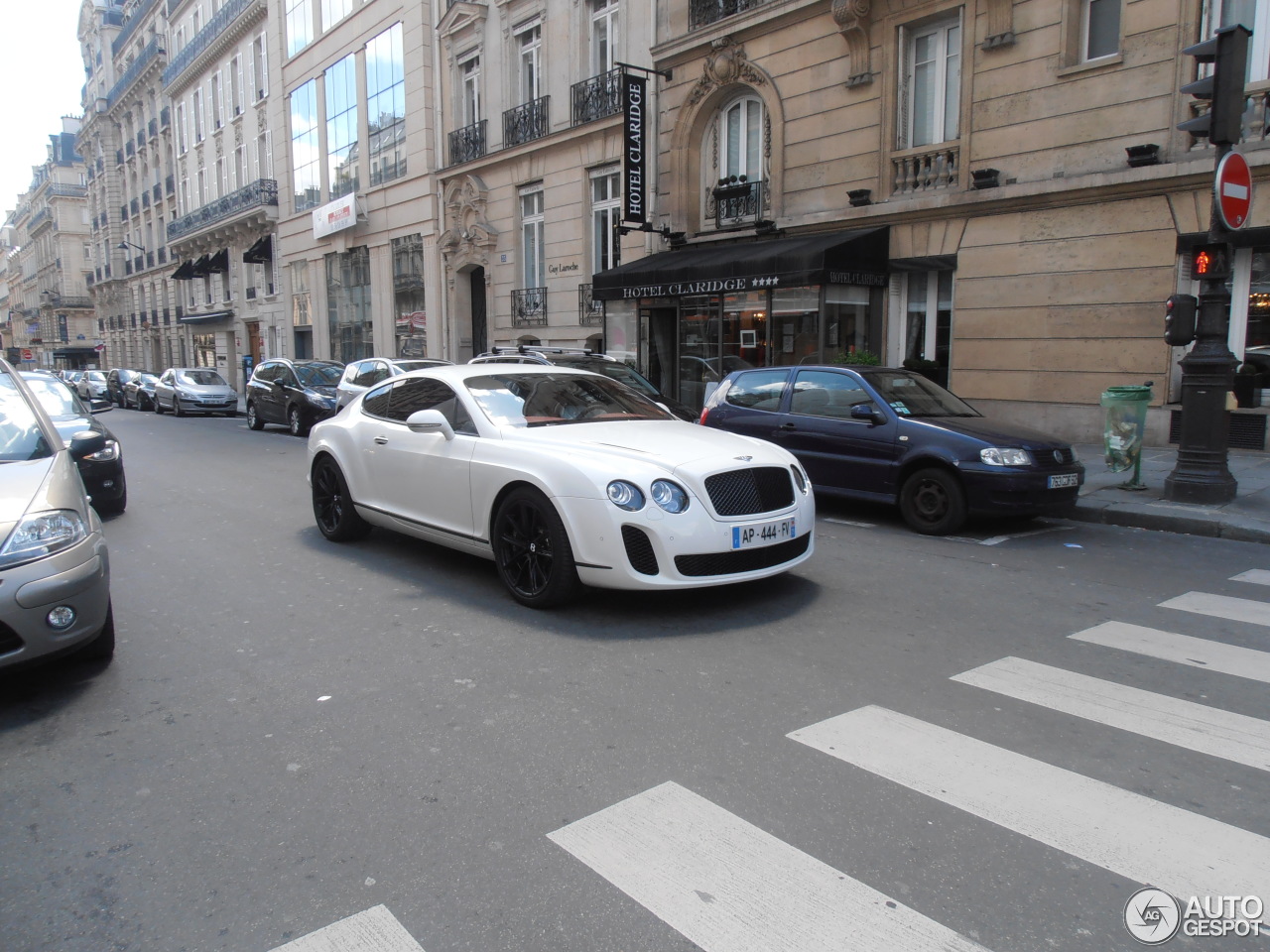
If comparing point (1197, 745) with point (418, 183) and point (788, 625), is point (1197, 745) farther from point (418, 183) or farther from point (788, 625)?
point (418, 183)

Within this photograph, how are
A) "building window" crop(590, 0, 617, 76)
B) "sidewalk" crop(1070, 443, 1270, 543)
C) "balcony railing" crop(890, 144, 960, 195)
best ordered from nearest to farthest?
"sidewalk" crop(1070, 443, 1270, 543)
"balcony railing" crop(890, 144, 960, 195)
"building window" crop(590, 0, 617, 76)

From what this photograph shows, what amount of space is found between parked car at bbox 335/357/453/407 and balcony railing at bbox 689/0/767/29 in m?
8.82

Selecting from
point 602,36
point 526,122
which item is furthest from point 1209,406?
point 526,122

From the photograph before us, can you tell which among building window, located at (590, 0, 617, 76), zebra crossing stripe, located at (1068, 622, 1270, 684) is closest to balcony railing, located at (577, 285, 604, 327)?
building window, located at (590, 0, 617, 76)

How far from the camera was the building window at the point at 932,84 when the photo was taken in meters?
14.5

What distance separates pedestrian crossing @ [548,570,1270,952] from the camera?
8.18ft

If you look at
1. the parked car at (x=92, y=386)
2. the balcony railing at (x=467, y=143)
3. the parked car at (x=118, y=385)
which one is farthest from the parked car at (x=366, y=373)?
the parked car at (x=92, y=386)

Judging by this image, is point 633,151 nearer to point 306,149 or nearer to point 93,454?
point 93,454

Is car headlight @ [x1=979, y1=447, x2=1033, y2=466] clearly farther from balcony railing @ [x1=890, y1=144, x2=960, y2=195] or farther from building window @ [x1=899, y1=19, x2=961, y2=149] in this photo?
building window @ [x1=899, y1=19, x2=961, y2=149]

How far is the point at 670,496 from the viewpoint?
5.14 m

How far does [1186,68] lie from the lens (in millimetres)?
11656

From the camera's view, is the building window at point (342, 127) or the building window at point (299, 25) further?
the building window at point (299, 25)

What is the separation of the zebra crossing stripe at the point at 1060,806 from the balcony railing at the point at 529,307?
66.5 feet

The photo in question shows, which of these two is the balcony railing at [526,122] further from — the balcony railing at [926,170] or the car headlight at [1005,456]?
the car headlight at [1005,456]
